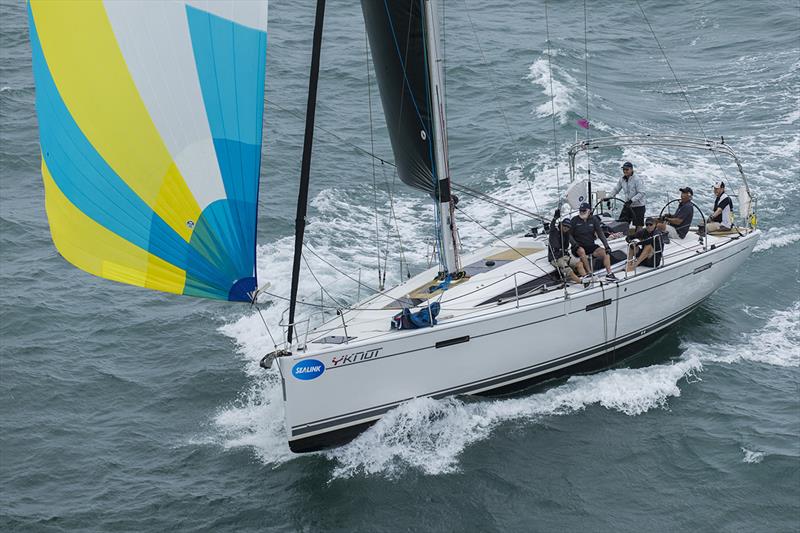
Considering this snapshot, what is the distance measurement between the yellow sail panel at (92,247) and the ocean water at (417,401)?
160 inches

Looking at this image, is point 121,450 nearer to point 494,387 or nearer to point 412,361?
point 412,361

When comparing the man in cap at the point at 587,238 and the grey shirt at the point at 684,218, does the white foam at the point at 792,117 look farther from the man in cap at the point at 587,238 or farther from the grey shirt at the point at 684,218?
the man in cap at the point at 587,238

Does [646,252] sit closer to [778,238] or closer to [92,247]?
[778,238]

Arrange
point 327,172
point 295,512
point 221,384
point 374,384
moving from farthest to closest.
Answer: point 327,172 < point 221,384 < point 374,384 < point 295,512

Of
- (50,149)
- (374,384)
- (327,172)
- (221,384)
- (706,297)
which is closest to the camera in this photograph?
(50,149)

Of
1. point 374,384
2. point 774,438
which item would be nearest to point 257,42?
point 374,384

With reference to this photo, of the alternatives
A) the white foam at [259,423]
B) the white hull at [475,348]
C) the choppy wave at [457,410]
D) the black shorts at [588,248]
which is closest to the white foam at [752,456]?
the choppy wave at [457,410]

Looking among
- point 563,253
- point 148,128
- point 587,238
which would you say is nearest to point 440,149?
point 563,253

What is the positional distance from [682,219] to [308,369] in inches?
332

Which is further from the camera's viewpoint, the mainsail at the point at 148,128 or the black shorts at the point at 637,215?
the black shorts at the point at 637,215

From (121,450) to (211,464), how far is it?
1667 millimetres

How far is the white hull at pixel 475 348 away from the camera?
587 inches

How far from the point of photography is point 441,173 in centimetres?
1675

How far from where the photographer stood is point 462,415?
15.9 m
